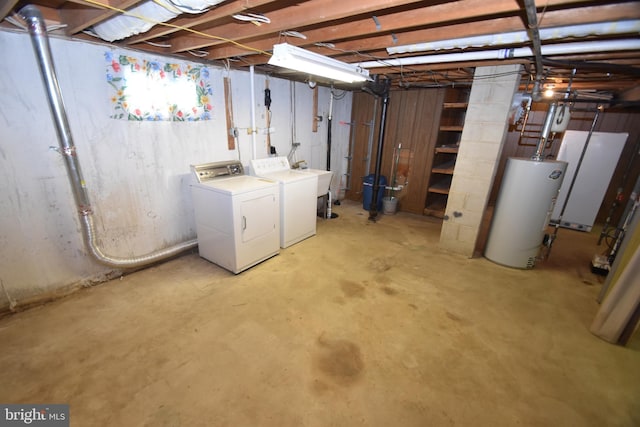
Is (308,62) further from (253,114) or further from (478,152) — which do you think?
(478,152)

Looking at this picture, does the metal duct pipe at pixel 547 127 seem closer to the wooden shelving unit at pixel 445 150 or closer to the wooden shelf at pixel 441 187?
the wooden shelving unit at pixel 445 150

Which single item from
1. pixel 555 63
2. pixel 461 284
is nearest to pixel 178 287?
pixel 461 284

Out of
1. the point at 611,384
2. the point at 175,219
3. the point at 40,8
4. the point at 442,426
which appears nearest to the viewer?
the point at 442,426

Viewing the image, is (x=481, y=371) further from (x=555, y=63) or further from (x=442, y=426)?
(x=555, y=63)

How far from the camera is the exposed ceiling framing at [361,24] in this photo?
1608 millimetres

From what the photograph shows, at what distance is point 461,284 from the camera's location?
117 inches

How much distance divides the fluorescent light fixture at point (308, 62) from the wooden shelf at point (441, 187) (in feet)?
9.64

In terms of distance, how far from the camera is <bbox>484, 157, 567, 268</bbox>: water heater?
2.98m

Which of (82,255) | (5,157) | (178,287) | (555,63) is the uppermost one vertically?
(555,63)

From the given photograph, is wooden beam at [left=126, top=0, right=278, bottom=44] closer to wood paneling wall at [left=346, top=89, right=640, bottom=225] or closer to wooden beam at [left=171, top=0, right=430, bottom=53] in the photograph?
wooden beam at [left=171, top=0, right=430, bottom=53]

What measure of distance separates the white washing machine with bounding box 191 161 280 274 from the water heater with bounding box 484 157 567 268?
2.77m

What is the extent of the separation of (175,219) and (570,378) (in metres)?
3.92
